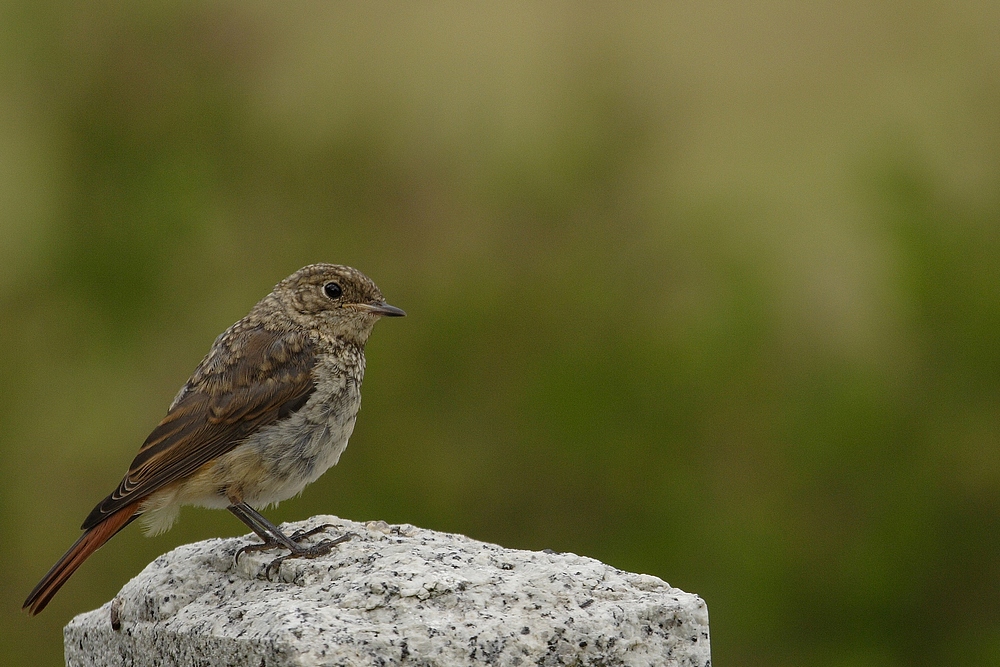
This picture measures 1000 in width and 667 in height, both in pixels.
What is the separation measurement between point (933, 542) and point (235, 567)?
474cm

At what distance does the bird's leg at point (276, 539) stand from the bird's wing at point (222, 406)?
24cm

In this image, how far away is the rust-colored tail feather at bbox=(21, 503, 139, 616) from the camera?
381cm

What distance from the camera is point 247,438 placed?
4.25m

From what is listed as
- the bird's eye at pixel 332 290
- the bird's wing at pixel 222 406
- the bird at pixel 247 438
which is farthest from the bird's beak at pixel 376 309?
the bird's wing at pixel 222 406

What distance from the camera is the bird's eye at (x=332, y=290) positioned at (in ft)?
15.9

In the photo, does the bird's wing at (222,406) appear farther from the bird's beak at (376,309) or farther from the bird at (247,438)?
the bird's beak at (376,309)

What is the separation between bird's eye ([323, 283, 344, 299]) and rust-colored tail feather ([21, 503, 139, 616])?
1.22 meters

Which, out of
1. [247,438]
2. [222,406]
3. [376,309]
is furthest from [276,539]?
[376,309]

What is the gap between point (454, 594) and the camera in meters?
3.39

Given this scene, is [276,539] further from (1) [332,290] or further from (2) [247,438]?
(1) [332,290]

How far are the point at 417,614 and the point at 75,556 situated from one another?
1330 millimetres

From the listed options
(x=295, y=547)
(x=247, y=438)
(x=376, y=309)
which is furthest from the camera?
(x=376, y=309)

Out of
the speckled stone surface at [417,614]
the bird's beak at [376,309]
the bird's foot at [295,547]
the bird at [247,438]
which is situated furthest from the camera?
the bird's beak at [376,309]

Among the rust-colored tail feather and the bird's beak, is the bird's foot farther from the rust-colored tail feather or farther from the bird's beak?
the bird's beak
